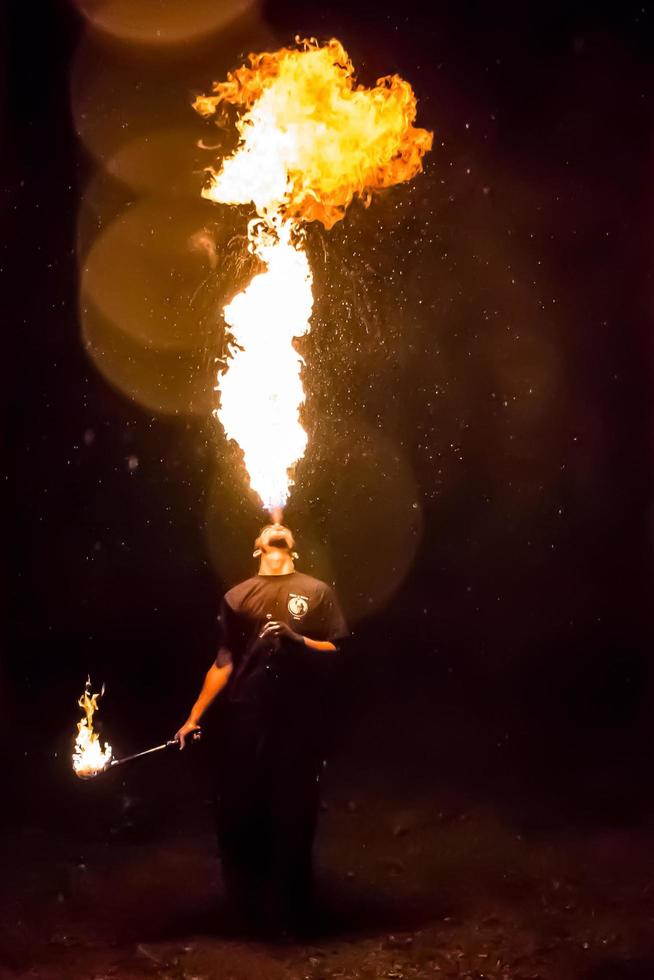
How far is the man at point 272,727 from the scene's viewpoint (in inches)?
199

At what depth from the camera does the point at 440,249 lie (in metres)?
6.91

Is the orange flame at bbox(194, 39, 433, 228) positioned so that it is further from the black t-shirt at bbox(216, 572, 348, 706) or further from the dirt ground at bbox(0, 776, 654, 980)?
the dirt ground at bbox(0, 776, 654, 980)

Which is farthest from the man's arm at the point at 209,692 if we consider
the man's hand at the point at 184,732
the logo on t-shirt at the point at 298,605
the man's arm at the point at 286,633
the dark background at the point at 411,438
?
the dark background at the point at 411,438

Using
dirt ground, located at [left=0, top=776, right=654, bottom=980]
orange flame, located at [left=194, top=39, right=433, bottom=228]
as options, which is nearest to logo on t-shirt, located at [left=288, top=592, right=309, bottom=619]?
dirt ground, located at [left=0, top=776, right=654, bottom=980]

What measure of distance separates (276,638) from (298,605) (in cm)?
28

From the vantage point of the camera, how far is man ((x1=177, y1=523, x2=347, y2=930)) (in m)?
5.05

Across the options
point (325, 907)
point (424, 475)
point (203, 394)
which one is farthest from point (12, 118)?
point (325, 907)

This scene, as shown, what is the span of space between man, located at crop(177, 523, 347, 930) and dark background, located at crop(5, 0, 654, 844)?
1730 millimetres

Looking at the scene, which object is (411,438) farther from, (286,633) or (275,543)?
(286,633)

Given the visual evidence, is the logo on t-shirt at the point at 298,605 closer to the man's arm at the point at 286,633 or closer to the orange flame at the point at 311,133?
the man's arm at the point at 286,633

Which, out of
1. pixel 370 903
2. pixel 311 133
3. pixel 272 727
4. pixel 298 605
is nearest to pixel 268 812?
pixel 272 727

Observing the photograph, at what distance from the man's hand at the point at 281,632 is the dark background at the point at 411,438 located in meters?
2.04

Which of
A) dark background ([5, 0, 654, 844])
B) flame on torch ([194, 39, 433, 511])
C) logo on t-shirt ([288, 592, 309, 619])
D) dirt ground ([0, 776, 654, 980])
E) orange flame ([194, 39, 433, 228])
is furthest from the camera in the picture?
dark background ([5, 0, 654, 844])

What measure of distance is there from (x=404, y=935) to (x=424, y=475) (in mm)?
3482
